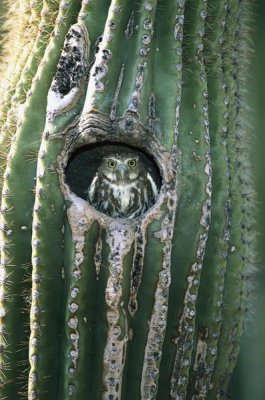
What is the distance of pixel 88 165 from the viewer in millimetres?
2764

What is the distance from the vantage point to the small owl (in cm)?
263

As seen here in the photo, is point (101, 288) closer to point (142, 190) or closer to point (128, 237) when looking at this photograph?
point (128, 237)

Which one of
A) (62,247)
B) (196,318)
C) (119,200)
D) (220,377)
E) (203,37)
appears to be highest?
(203,37)

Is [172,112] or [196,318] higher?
[172,112]

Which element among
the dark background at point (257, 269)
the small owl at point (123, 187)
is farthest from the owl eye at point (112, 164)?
the dark background at point (257, 269)

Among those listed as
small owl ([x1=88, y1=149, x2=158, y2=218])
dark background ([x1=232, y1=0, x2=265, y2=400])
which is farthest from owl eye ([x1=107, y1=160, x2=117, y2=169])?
dark background ([x1=232, y1=0, x2=265, y2=400])

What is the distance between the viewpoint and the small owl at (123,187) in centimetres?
263

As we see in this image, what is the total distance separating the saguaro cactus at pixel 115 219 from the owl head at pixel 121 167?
0.04 m

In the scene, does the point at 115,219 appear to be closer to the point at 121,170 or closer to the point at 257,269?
the point at 121,170

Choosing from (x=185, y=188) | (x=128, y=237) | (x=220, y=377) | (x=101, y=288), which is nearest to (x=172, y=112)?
(x=185, y=188)

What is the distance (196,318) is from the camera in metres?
2.62

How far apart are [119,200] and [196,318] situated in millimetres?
470

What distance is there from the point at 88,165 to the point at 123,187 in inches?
7.2

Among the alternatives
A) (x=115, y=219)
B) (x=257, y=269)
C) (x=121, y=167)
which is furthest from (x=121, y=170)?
Answer: (x=257, y=269)
